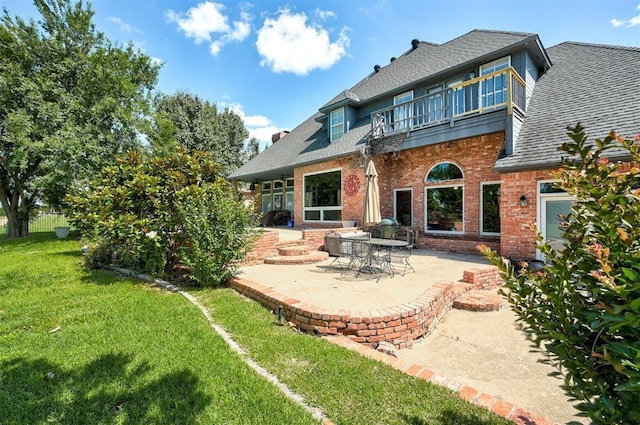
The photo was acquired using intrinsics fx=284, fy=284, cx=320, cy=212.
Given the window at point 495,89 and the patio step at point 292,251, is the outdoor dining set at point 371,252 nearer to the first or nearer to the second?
the patio step at point 292,251

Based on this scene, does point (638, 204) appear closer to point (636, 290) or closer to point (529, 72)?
point (636, 290)

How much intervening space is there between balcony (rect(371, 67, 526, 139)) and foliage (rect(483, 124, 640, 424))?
8378mm

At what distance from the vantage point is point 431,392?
2.60m

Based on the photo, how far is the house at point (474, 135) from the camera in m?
8.07

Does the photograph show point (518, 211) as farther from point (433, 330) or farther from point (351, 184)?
point (351, 184)

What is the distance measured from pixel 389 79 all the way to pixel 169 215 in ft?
42.1

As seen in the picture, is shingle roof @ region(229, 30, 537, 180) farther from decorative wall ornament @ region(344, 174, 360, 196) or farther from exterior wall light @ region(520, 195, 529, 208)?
exterior wall light @ region(520, 195, 529, 208)

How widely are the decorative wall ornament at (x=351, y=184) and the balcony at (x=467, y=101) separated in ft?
7.41

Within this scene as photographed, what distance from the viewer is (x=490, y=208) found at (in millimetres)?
9586

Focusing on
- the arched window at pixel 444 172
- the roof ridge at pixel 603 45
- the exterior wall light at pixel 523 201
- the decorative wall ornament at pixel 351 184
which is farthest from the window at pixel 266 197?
the roof ridge at pixel 603 45

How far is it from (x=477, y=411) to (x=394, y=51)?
19.4 metres

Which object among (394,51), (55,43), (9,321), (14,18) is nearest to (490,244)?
(9,321)

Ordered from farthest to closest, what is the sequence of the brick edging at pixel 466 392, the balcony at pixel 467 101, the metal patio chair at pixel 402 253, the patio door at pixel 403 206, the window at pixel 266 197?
the window at pixel 266 197
the patio door at pixel 403 206
the balcony at pixel 467 101
the metal patio chair at pixel 402 253
the brick edging at pixel 466 392

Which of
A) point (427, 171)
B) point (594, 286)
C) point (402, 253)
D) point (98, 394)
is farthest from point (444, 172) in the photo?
point (98, 394)
